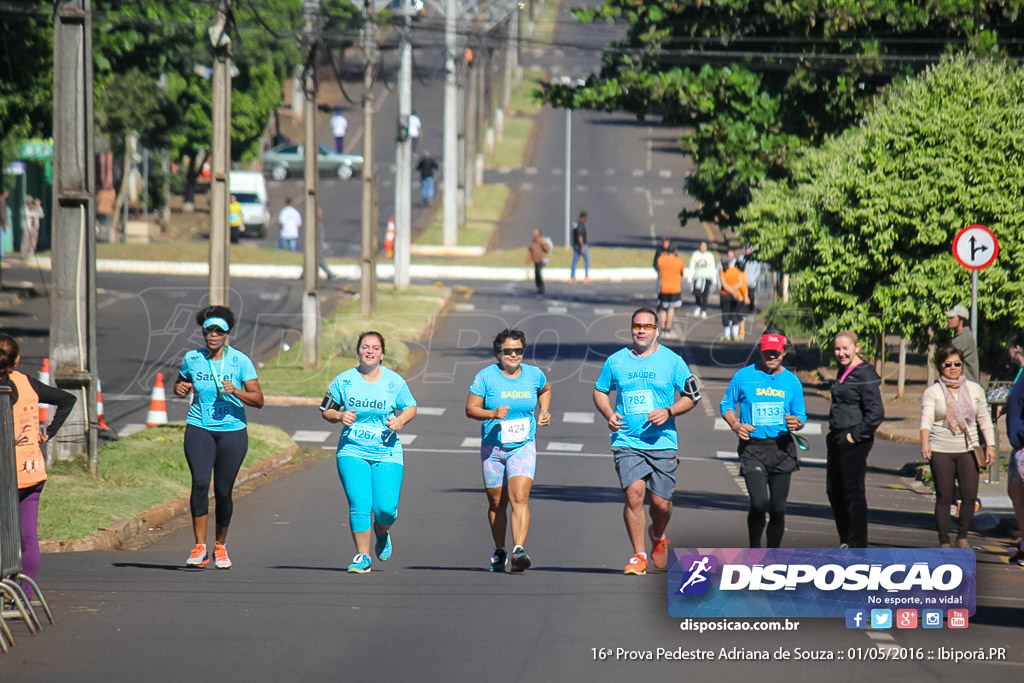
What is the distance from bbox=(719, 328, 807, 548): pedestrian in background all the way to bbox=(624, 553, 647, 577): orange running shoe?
82 centimetres

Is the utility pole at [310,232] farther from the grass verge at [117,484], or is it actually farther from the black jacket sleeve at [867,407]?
the black jacket sleeve at [867,407]

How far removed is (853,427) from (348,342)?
18.4 meters

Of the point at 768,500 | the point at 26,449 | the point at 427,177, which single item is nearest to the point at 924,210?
the point at 768,500

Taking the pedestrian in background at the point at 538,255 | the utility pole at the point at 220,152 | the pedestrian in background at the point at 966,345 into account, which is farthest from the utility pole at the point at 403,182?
the pedestrian in background at the point at 966,345

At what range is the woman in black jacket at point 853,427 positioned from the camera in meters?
11.3

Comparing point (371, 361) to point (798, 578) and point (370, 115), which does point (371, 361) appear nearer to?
point (798, 578)

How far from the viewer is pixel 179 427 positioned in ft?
63.6

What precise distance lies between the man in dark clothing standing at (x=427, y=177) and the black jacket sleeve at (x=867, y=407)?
5169 cm

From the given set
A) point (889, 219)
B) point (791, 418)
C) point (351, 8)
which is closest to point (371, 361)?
point (791, 418)

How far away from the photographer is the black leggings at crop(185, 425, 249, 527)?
1090 cm

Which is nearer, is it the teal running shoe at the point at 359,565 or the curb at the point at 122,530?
the teal running shoe at the point at 359,565

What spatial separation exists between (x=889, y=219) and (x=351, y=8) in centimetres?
4415

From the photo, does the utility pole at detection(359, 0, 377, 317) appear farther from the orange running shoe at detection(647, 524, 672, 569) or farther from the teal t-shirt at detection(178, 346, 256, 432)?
the orange running shoe at detection(647, 524, 672, 569)

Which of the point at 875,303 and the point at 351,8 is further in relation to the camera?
the point at 351,8
